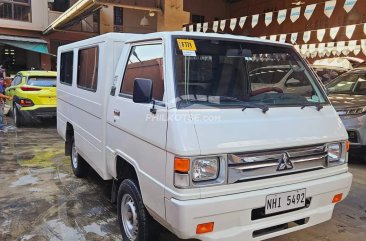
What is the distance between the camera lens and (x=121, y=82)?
3.60m

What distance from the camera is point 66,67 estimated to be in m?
5.86

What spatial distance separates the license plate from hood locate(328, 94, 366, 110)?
391 cm

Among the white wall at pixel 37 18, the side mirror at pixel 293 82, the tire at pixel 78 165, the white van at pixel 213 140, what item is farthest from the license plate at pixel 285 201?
the white wall at pixel 37 18

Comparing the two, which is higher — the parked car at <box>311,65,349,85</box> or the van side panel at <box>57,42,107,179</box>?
the parked car at <box>311,65,349,85</box>

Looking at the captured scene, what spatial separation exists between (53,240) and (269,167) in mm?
2247

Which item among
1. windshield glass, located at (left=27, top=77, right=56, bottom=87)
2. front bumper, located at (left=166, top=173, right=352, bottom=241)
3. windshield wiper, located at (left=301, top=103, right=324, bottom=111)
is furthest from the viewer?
windshield glass, located at (left=27, top=77, right=56, bottom=87)

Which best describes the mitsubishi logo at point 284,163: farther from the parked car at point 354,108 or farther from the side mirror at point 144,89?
the parked car at point 354,108

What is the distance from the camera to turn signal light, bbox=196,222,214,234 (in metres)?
2.46

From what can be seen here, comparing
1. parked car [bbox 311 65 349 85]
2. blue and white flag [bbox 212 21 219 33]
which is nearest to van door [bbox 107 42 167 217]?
parked car [bbox 311 65 349 85]

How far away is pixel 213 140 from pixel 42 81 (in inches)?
341

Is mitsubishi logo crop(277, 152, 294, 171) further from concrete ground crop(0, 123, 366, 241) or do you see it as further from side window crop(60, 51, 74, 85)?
side window crop(60, 51, 74, 85)

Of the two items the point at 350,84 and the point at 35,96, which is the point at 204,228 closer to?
the point at 350,84

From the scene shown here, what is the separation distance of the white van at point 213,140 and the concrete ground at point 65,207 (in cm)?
57

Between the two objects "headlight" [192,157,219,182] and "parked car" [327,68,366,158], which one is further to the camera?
"parked car" [327,68,366,158]
